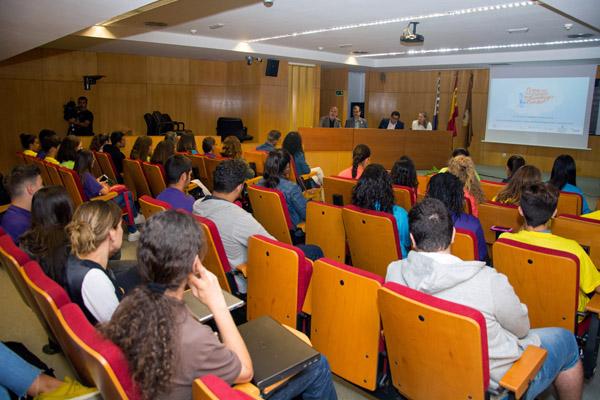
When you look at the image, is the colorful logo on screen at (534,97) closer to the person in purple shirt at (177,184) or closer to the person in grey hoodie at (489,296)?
the person in purple shirt at (177,184)

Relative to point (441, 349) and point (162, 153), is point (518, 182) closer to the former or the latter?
point (441, 349)

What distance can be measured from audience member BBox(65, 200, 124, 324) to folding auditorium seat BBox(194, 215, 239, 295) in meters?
0.54

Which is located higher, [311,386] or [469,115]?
[469,115]

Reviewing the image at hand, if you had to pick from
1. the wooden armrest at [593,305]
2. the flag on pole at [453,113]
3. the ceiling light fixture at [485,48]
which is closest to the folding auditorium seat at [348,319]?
the wooden armrest at [593,305]

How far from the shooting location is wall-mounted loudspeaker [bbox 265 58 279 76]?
476 inches

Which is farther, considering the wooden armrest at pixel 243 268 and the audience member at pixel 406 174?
the audience member at pixel 406 174

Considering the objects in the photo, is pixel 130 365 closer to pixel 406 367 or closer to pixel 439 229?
pixel 406 367

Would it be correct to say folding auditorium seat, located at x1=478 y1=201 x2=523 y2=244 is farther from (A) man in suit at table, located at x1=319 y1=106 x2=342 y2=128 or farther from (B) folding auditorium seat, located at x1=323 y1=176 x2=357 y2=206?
(A) man in suit at table, located at x1=319 y1=106 x2=342 y2=128

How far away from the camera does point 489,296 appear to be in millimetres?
1888

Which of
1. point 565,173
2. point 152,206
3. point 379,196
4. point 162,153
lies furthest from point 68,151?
point 565,173

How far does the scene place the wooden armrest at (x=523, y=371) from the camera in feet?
5.50

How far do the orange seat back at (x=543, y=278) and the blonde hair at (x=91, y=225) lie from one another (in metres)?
2.01

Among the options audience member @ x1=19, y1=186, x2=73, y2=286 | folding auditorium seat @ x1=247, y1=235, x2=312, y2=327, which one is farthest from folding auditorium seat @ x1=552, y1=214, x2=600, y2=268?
audience member @ x1=19, y1=186, x2=73, y2=286

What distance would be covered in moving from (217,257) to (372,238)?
1.08 m
